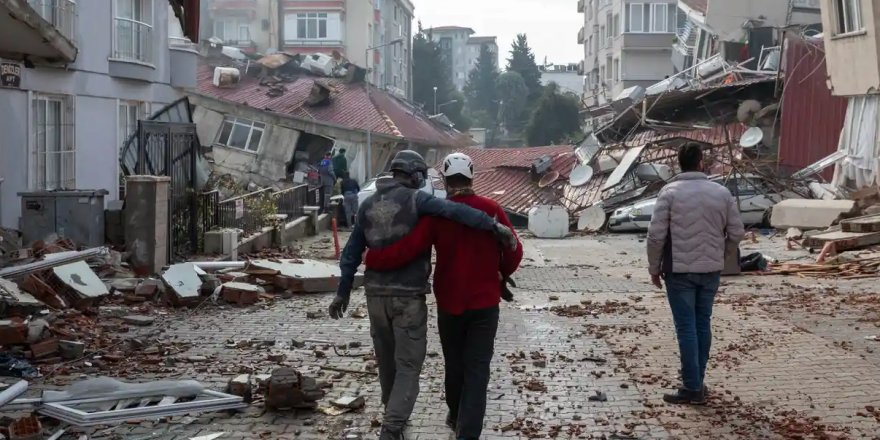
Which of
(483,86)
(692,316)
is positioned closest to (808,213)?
(692,316)

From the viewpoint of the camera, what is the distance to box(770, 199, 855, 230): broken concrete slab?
67.6 feet

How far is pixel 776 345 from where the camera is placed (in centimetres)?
945

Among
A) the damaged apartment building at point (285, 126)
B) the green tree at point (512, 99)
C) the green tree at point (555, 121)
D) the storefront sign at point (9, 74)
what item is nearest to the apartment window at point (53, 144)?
the storefront sign at point (9, 74)

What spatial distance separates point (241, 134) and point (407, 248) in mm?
35924

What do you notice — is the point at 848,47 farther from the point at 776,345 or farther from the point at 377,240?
the point at 377,240

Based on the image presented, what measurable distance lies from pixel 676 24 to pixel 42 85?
47599mm

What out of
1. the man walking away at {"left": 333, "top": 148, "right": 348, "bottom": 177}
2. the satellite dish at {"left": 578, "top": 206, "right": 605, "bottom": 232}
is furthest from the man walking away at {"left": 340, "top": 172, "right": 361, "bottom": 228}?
the satellite dish at {"left": 578, "top": 206, "right": 605, "bottom": 232}

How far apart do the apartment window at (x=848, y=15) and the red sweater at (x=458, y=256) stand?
766 inches

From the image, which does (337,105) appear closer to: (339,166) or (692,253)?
(339,166)

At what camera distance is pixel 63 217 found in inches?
577

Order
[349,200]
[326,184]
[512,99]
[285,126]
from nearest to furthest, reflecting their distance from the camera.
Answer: [349,200] → [326,184] → [285,126] → [512,99]

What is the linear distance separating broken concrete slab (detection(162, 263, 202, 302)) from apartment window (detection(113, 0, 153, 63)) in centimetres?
1110

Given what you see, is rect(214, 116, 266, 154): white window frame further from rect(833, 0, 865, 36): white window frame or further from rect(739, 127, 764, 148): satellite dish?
rect(833, 0, 865, 36): white window frame

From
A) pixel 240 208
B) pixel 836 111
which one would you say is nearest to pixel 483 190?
pixel 836 111
